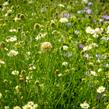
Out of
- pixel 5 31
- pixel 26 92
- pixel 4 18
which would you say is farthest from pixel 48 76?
pixel 4 18

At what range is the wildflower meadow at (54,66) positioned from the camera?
330cm

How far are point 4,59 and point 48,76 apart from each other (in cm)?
50

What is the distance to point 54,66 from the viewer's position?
3.70m

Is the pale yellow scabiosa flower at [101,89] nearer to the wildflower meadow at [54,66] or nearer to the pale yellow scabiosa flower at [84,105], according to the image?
the wildflower meadow at [54,66]

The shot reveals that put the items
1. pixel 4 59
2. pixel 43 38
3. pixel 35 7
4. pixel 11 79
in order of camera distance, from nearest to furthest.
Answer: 1. pixel 11 79
2. pixel 4 59
3. pixel 43 38
4. pixel 35 7

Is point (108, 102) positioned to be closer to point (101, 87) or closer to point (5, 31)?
point (101, 87)

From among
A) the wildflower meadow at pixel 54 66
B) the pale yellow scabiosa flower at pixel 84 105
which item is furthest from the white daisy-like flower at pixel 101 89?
the pale yellow scabiosa flower at pixel 84 105

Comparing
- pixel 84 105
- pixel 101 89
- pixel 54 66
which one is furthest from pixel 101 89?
pixel 54 66

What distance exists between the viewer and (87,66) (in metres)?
3.71

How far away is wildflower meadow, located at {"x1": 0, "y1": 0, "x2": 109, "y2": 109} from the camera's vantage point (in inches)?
130

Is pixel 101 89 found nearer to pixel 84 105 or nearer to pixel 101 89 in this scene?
pixel 101 89

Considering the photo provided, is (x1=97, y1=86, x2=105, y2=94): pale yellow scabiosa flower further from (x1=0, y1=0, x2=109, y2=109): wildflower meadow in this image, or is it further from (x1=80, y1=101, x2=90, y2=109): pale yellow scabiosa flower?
(x1=80, y1=101, x2=90, y2=109): pale yellow scabiosa flower

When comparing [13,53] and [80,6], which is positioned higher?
[13,53]

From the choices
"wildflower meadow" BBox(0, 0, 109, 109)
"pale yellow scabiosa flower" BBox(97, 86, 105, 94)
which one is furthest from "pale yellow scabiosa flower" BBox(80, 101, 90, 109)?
"pale yellow scabiosa flower" BBox(97, 86, 105, 94)
